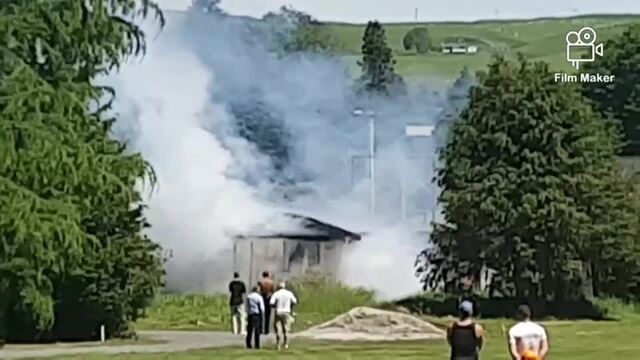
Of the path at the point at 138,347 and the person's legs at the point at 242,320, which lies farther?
the person's legs at the point at 242,320

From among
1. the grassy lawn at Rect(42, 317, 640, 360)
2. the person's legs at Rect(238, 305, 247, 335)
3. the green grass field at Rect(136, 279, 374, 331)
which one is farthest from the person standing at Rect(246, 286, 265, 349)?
the green grass field at Rect(136, 279, 374, 331)

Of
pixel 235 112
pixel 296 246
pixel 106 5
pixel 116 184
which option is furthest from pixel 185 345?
pixel 235 112

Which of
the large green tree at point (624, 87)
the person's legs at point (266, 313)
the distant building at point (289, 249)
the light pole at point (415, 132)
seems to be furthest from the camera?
the large green tree at point (624, 87)

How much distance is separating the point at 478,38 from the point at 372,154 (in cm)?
3745

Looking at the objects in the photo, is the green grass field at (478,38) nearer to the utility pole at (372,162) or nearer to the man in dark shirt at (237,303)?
the utility pole at (372,162)

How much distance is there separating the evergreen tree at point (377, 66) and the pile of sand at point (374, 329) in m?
71.5

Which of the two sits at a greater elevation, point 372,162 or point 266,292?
point 372,162

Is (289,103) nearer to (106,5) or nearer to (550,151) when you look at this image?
(550,151)

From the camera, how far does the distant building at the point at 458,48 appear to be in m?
132

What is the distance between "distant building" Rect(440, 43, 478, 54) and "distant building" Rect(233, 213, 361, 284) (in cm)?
5229

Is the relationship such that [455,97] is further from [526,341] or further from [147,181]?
[526,341]

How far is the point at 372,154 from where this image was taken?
10062 cm

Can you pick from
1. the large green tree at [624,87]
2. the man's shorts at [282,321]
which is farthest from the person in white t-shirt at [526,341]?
the large green tree at [624,87]

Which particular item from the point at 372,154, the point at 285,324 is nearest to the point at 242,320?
the point at 285,324
